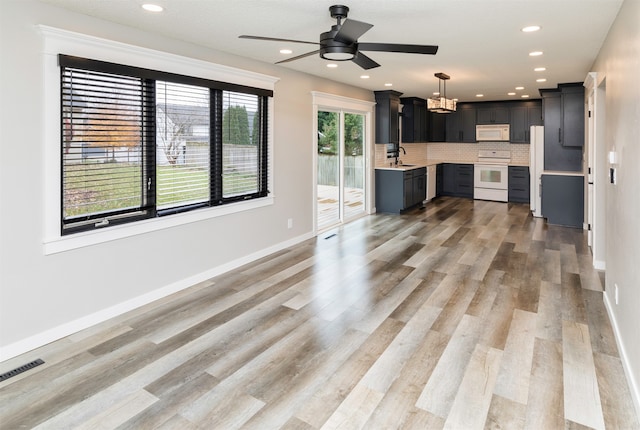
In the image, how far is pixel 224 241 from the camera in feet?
15.8

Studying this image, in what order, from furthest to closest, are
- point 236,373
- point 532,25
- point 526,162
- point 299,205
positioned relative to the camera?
point 526,162 → point 299,205 → point 532,25 → point 236,373

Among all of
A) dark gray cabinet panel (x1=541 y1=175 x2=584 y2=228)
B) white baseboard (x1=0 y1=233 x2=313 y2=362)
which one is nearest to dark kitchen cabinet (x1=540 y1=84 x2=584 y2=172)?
dark gray cabinet panel (x1=541 y1=175 x2=584 y2=228)

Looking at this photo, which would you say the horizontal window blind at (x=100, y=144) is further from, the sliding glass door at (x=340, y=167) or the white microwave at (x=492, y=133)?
the white microwave at (x=492, y=133)

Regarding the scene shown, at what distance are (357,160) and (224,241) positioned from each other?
4118mm

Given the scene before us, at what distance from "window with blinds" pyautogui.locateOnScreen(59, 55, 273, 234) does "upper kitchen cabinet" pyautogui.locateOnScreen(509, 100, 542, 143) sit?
728cm

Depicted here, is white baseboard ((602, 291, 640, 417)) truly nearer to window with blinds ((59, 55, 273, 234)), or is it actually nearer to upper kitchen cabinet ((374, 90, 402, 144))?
window with blinds ((59, 55, 273, 234))

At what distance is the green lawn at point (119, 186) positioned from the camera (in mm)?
3320

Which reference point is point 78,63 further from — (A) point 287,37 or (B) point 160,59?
(A) point 287,37

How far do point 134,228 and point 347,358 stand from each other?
2214 millimetres

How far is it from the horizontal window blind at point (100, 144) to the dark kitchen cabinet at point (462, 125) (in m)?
8.85

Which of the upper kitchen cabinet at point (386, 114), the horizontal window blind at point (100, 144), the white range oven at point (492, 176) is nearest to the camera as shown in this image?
the horizontal window blind at point (100, 144)

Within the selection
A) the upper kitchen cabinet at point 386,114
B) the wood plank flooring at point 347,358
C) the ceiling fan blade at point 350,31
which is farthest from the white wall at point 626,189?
the upper kitchen cabinet at point 386,114

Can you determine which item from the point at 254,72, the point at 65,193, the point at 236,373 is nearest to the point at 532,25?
the point at 254,72

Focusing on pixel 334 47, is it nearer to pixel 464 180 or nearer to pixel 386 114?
pixel 386 114
